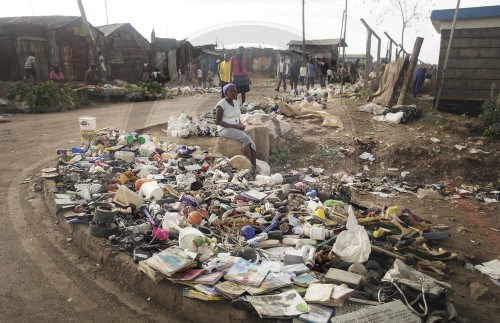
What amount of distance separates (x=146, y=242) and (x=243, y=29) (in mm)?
5586

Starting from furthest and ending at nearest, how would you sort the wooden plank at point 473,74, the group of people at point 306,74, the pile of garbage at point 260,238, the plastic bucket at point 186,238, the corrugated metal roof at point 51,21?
1. the corrugated metal roof at point 51,21
2. the group of people at point 306,74
3. the wooden plank at point 473,74
4. the plastic bucket at point 186,238
5. the pile of garbage at point 260,238

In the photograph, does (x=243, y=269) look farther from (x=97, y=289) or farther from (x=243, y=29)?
(x=243, y=29)

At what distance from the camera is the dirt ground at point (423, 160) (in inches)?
162

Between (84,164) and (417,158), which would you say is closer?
(84,164)

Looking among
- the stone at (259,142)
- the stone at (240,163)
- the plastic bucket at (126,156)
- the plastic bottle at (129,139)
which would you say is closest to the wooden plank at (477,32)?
the stone at (259,142)

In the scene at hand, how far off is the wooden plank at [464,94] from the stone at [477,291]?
627cm

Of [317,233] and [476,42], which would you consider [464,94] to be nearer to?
[476,42]

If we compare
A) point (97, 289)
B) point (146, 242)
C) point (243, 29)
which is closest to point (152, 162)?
point (146, 242)

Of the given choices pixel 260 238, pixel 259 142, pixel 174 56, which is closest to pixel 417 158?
pixel 259 142

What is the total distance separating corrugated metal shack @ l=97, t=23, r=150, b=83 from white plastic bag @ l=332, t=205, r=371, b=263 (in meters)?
18.4

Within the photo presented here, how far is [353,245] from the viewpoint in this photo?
111 inches

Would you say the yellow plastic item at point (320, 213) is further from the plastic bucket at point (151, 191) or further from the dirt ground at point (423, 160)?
the plastic bucket at point (151, 191)

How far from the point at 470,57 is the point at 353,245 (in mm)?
6790

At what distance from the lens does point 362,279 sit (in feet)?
7.97
